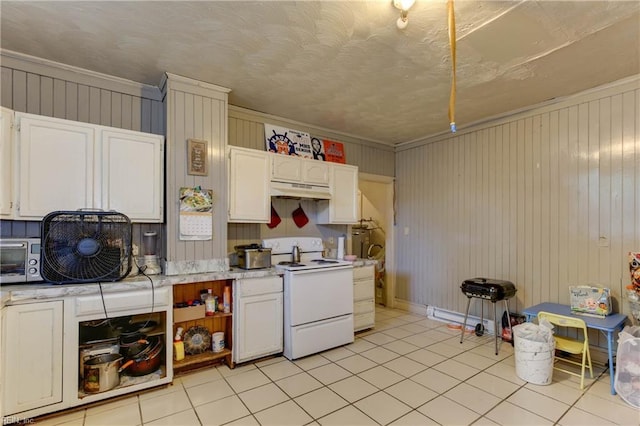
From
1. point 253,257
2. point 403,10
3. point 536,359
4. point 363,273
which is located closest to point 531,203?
point 536,359

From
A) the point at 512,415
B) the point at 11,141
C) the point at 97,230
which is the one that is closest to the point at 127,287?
the point at 97,230

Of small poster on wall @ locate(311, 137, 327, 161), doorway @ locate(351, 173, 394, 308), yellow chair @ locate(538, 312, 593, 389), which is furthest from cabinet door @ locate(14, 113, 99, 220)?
yellow chair @ locate(538, 312, 593, 389)

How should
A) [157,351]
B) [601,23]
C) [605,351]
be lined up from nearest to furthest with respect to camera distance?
[601,23], [157,351], [605,351]

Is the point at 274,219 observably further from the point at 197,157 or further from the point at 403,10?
the point at 403,10

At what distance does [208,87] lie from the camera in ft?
9.84

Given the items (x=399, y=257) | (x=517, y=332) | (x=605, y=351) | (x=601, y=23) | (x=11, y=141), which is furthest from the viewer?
(x=399, y=257)

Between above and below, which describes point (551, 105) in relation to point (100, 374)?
above

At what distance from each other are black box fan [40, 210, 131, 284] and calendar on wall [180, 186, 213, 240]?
1.55 feet

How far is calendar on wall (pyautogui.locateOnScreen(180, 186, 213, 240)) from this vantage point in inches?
112

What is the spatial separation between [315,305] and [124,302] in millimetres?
1721

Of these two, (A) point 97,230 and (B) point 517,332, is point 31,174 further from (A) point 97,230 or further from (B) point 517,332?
(B) point 517,332

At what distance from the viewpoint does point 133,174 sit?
2.69 metres

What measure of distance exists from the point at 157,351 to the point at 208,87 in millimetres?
2406

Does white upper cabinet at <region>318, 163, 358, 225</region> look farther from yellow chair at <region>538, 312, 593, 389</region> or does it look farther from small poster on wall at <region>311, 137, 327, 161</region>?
yellow chair at <region>538, 312, 593, 389</region>
